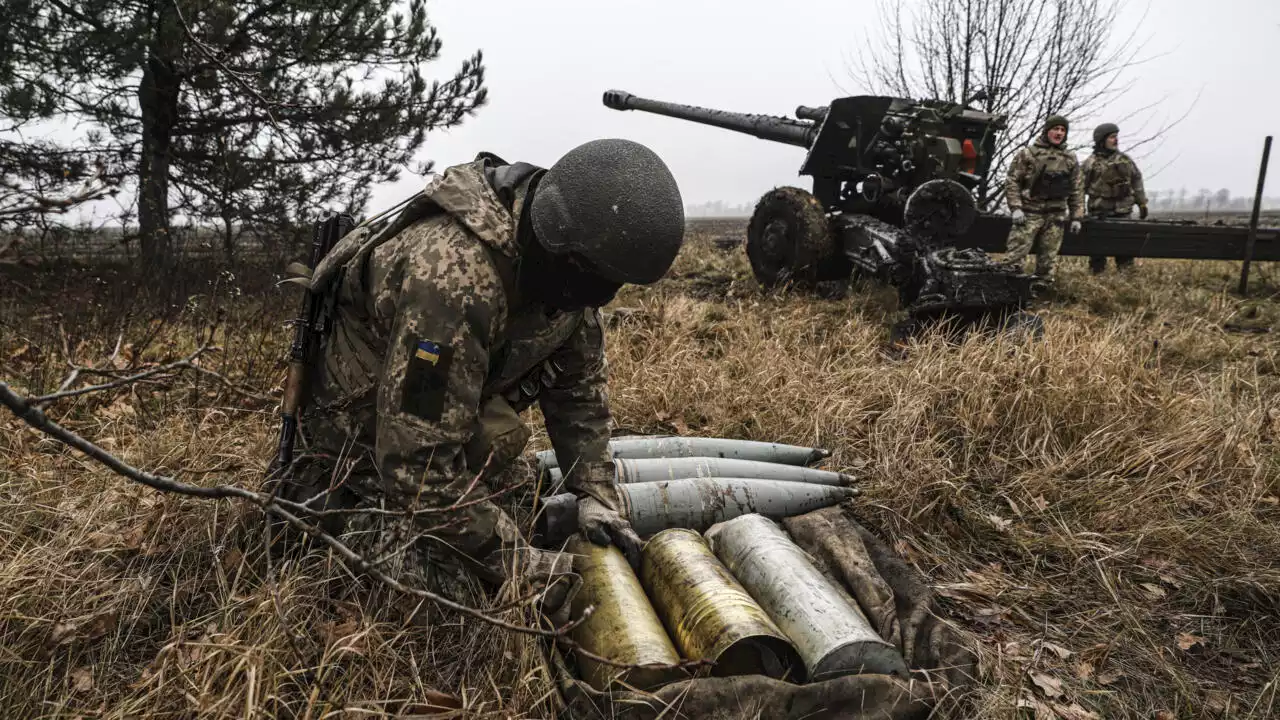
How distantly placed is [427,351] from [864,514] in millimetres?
2300

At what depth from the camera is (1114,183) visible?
11.0m

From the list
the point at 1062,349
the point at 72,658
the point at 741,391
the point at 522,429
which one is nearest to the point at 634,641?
the point at 522,429

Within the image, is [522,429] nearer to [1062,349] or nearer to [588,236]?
[588,236]

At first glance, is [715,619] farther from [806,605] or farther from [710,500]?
[710,500]

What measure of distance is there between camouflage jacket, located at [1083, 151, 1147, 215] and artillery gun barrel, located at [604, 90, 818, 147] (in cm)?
487

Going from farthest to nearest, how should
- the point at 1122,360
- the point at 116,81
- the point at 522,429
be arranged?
the point at 116,81 < the point at 1122,360 < the point at 522,429

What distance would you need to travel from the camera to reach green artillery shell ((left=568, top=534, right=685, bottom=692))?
216 centimetres

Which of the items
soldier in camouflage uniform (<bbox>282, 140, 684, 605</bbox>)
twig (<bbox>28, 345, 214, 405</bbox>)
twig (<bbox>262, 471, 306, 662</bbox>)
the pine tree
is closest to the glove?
soldier in camouflage uniform (<bbox>282, 140, 684, 605</bbox>)

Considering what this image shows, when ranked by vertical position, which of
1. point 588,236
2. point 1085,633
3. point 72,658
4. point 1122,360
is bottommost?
point 1085,633

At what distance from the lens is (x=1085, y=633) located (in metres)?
2.91

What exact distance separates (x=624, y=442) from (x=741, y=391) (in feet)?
3.90

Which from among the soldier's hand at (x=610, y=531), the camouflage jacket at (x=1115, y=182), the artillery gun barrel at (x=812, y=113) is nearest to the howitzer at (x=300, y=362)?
the soldier's hand at (x=610, y=531)

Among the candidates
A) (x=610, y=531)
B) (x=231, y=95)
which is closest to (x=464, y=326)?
(x=610, y=531)

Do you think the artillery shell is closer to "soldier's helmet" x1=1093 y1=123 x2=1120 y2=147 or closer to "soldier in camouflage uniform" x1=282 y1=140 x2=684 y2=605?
"soldier in camouflage uniform" x1=282 y1=140 x2=684 y2=605
